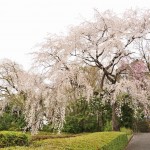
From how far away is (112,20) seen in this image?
2389cm

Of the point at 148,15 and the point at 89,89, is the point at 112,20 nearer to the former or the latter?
the point at 148,15

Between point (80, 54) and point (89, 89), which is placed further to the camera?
point (80, 54)

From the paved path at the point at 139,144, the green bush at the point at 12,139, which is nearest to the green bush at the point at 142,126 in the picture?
the paved path at the point at 139,144

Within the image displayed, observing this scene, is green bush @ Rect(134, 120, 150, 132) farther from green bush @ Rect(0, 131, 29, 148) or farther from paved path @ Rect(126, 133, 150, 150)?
green bush @ Rect(0, 131, 29, 148)

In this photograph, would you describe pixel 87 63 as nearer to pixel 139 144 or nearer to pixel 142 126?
pixel 139 144

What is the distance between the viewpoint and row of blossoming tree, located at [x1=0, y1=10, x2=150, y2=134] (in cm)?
2208

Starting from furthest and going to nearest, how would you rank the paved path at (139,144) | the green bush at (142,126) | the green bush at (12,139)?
the green bush at (142,126) → the paved path at (139,144) → the green bush at (12,139)

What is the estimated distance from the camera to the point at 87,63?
24078mm

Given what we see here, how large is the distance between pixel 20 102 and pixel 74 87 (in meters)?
12.0

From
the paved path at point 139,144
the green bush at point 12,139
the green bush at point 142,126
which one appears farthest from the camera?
the green bush at point 142,126

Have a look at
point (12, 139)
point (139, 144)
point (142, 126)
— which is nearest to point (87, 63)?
point (139, 144)

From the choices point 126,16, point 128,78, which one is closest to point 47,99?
point 128,78

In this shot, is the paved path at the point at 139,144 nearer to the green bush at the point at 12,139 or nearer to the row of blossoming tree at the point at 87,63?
the row of blossoming tree at the point at 87,63

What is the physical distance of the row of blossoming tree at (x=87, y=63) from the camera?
22078 millimetres
